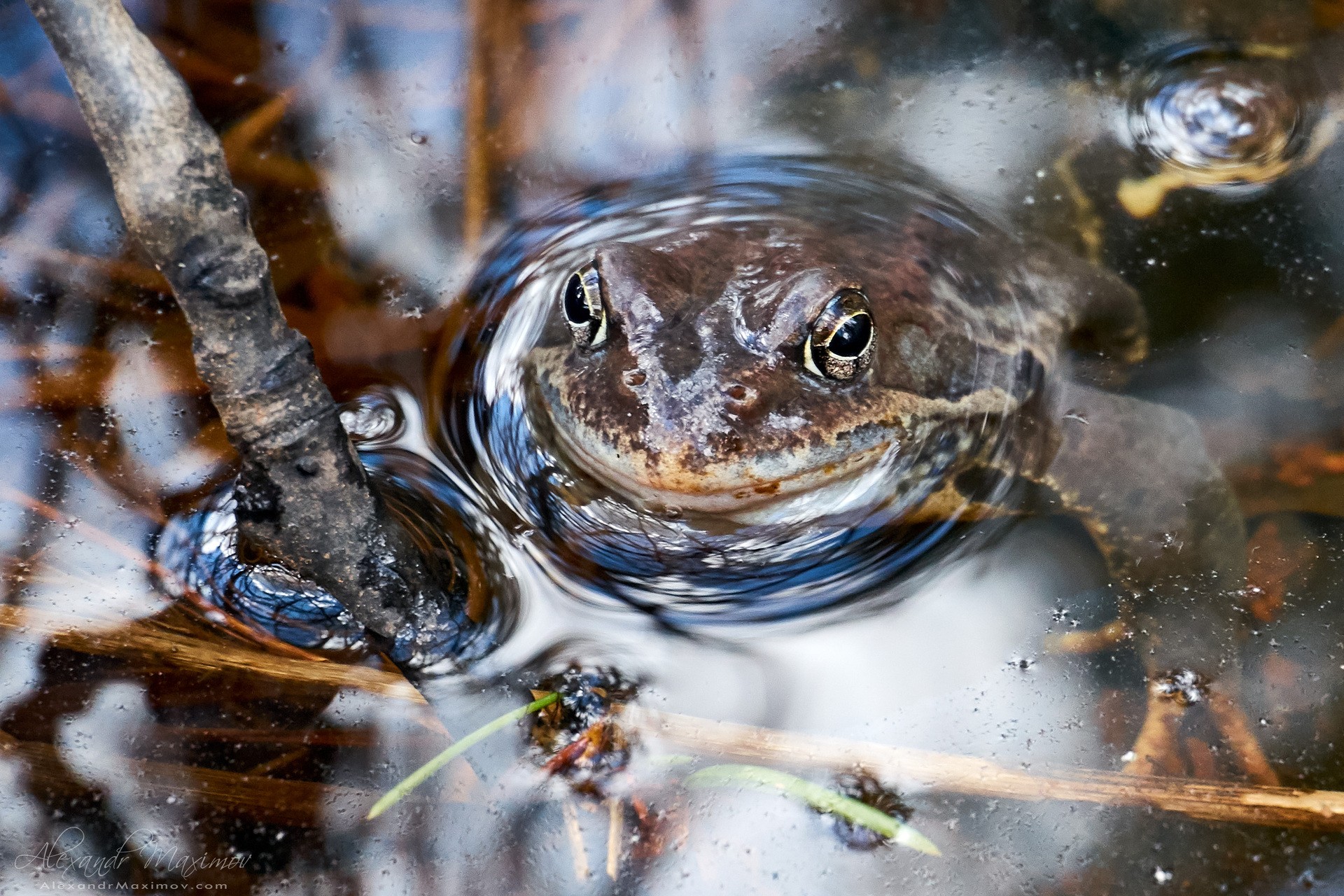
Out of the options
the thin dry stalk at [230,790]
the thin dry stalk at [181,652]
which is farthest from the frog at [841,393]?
the thin dry stalk at [230,790]

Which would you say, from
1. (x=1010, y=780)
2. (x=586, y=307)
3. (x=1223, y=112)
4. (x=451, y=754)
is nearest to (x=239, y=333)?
(x=451, y=754)

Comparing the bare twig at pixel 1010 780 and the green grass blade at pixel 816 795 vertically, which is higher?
the bare twig at pixel 1010 780

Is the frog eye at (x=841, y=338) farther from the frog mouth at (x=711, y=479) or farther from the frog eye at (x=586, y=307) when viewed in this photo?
the frog eye at (x=586, y=307)

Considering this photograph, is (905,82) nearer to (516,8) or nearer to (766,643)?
(516,8)

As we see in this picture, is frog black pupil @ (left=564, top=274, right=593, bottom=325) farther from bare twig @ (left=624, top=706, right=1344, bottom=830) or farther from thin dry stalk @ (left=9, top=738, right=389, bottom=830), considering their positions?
thin dry stalk @ (left=9, top=738, right=389, bottom=830)

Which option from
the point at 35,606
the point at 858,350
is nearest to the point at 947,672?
the point at 858,350

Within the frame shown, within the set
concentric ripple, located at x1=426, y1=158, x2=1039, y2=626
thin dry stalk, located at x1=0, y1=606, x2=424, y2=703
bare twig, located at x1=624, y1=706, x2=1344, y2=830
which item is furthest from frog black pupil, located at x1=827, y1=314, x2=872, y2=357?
thin dry stalk, located at x1=0, y1=606, x2=424, y2=703
